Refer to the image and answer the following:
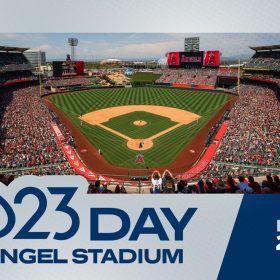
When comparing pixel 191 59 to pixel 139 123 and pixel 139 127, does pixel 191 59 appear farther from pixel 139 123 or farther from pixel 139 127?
pixel 139 127

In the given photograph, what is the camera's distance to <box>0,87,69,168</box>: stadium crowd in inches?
778

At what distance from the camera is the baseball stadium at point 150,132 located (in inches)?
642

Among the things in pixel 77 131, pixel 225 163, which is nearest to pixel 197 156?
pixel 225 163

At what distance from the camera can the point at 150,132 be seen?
2980 cm

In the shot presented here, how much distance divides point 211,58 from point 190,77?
7856 millimetres

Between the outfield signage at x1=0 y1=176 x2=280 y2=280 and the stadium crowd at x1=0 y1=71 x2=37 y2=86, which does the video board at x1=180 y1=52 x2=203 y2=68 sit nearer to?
the stadium crowd at x1=0 y1=71 x2=37 y2=86

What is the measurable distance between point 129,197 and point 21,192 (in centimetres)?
114

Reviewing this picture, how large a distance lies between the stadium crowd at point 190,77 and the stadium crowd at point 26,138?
37.5 meters

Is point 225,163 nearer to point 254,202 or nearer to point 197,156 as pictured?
point 197,156

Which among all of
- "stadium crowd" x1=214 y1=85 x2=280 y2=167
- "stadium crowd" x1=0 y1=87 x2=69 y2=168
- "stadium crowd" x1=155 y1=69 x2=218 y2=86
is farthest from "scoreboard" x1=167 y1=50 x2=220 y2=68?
"stadium crowd" x1=0 y1=87 x2=69 y2=168

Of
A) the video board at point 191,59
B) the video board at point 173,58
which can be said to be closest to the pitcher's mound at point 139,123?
the video board at point 191,59

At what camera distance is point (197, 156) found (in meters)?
22.9

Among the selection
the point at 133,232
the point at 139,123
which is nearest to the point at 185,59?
the point at 139,123

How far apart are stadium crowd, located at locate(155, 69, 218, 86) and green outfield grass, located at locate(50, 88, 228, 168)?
19.2 feet
